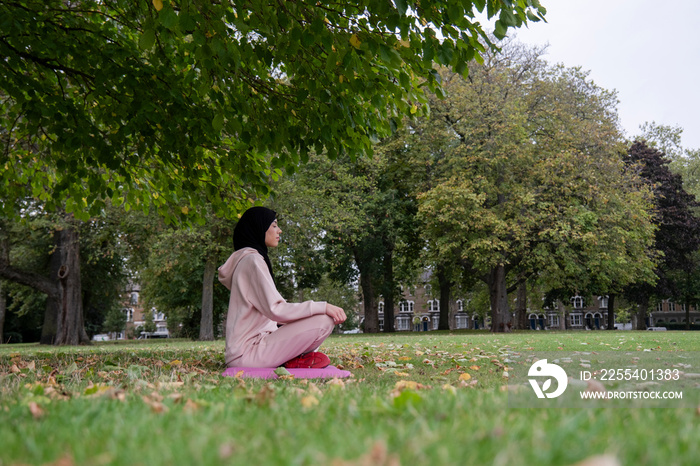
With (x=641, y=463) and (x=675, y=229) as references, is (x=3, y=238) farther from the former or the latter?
(x=675, y=229)

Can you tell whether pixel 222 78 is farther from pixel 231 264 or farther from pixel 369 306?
pixel 369 306

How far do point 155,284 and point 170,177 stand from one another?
23.5 meters

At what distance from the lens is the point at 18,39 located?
7734 millimetres

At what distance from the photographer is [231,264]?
6086 millimetres

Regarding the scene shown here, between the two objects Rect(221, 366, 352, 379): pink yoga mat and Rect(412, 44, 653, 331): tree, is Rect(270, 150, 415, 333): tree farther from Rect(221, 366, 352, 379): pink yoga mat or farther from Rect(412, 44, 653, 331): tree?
Rect(221, 366, 352, 379): pink yoga mat

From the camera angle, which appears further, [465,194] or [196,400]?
[465,194]

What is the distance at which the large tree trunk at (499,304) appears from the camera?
3075 cm

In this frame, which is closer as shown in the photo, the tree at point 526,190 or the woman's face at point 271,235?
the woman's face at point 271,235

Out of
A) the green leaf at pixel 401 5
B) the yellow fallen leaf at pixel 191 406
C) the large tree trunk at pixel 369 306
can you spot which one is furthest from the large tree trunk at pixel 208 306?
the yellow fallen leaf at pixel 191 406

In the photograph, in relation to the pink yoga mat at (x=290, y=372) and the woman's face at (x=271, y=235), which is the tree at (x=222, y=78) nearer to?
the woman's face at (x=271, y=235)

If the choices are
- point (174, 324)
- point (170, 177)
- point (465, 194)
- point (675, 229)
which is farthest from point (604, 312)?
point (170, 177)

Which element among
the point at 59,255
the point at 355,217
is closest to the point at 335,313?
the point at 355,217

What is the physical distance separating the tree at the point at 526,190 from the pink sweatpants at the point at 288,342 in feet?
75.9

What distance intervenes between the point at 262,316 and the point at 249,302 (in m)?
0.21
